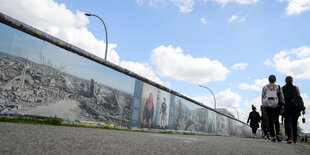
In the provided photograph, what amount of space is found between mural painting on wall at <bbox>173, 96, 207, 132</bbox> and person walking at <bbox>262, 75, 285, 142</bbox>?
8488mm

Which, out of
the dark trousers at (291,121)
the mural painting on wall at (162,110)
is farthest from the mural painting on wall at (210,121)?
the dark trousers at (291,121)

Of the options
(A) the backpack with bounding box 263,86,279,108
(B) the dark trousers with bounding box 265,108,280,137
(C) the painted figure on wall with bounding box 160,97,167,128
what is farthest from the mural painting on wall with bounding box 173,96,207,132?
(A) the backpack with bounding box 263,86,279,108

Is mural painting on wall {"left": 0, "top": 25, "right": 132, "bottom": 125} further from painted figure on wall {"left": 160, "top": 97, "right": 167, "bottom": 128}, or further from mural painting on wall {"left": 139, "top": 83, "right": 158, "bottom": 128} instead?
painted figure on wall {"left": 160, "top": 97, "right": 167, "bottom": 128}

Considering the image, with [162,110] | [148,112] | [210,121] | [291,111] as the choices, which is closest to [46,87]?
[148,112]

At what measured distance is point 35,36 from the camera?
19.8 feet

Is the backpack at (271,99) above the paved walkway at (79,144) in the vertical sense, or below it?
above

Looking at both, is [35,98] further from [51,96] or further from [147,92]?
[147,92]

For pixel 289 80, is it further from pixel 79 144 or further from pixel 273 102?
pixel 79 144

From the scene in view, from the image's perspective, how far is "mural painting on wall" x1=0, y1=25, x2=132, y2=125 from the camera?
548cm

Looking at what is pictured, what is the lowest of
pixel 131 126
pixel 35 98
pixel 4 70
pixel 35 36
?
pixel 131 126

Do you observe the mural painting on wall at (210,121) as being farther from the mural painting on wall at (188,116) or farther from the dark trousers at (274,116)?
the dark trousers at (274,116)

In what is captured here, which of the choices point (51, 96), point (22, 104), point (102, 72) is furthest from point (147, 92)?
point (22, 104)

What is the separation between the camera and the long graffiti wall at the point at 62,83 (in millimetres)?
5520

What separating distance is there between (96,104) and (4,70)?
3167mm
